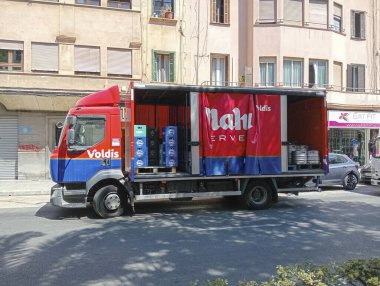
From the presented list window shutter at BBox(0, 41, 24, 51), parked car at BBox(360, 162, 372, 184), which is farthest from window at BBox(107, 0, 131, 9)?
parked car at BBox(360, 162, 372, 184)

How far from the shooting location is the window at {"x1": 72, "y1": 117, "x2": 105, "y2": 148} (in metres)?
9.64

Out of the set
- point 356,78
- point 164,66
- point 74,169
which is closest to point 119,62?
point 164,66

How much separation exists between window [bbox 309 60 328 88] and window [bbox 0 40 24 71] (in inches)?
589

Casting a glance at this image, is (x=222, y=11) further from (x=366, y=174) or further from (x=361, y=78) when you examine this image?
(x=366, y=174)

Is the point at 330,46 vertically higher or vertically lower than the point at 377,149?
higher

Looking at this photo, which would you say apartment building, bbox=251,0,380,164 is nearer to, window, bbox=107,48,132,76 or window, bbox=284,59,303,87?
A: window, bbox=284,59,303,87

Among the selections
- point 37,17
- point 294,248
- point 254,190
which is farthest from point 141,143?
point 37,17

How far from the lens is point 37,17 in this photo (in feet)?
59.8

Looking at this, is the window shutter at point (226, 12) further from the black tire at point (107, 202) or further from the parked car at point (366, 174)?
the black tire at point (107, 202)

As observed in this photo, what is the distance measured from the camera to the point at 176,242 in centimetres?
719

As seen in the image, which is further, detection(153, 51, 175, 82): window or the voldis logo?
detection(153, 51, 175, 82): window

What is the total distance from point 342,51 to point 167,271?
2127cm

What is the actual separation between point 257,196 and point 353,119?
14.8 metres

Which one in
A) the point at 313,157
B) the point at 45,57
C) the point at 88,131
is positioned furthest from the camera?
the point at 45,57
